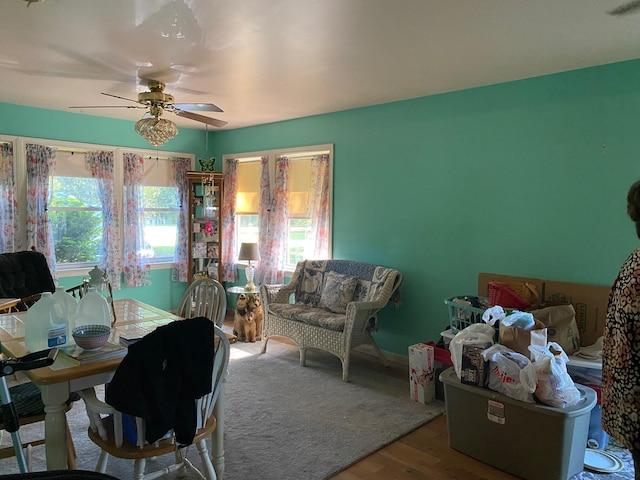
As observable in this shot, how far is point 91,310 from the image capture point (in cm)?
221

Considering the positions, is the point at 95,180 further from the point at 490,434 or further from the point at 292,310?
the point at 490,434

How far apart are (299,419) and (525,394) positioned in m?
1.50

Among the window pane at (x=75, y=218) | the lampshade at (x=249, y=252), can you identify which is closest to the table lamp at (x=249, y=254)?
the lampshade at (x=249, y=252)

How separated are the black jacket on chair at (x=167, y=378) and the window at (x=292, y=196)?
3162 millimetres

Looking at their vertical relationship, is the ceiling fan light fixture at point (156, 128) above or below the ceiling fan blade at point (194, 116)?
below

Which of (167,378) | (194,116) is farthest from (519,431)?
(194,116)

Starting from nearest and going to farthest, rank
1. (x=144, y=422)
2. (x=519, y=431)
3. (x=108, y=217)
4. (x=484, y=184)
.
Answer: (x=144, y=422) < (x=519, y=431) < (x=484, y=184) < (x=108, y=217)

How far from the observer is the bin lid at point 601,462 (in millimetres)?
2574

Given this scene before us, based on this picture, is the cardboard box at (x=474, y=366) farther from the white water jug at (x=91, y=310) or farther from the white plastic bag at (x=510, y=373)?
the white water jug at (x=91, y=310)

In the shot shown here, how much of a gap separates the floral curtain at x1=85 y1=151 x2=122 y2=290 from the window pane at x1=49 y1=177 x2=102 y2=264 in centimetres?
8

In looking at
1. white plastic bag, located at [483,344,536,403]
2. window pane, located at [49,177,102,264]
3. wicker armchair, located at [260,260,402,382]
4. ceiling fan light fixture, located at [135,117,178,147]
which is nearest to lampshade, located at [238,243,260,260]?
wicker armchair, located at [260,260,402,382]

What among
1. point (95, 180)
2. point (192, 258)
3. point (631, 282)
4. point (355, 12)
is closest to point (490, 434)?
point (631, 282)

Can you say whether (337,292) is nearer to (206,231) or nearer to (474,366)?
(474,366)

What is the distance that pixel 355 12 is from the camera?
230 cm
